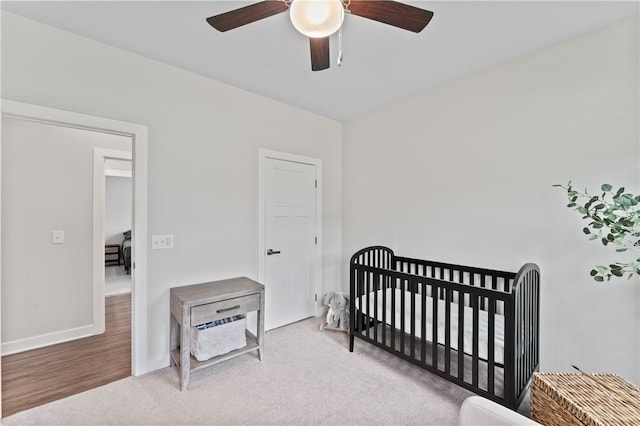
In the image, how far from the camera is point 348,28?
6.00 ft

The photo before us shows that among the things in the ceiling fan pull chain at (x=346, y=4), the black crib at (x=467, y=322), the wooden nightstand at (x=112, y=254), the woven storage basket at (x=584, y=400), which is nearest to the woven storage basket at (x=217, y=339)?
the black crib at (x=467, y=322)

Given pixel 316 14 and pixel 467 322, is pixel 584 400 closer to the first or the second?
pixel 467 322

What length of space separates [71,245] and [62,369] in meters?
1.19

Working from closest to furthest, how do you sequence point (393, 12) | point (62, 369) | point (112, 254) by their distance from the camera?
point (393, 12), point (62, 369), point (112, 254)

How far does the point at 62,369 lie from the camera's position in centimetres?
229

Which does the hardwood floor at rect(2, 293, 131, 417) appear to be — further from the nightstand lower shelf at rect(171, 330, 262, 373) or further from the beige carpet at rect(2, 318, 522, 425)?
the nightstand lower shelf at rect(171, 330, 262, 373)

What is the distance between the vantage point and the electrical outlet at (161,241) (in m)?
2.26

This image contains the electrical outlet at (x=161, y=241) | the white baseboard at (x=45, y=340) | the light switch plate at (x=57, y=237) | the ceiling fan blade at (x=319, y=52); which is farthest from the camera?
the light switch plate at (x=57, y=237)

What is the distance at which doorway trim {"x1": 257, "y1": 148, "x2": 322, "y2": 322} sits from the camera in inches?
115

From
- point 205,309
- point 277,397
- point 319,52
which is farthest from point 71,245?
point 319,52

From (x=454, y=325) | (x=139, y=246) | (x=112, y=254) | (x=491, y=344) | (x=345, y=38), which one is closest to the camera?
(x=491, y=344)

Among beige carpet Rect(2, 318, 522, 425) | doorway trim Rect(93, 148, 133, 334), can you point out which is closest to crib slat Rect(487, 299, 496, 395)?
beige carpet Rect(2, 318, 522, 425)

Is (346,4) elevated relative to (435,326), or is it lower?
elevated

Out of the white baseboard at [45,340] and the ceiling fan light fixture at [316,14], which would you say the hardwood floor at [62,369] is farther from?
the ceiling fan light fixture at [316,14]
